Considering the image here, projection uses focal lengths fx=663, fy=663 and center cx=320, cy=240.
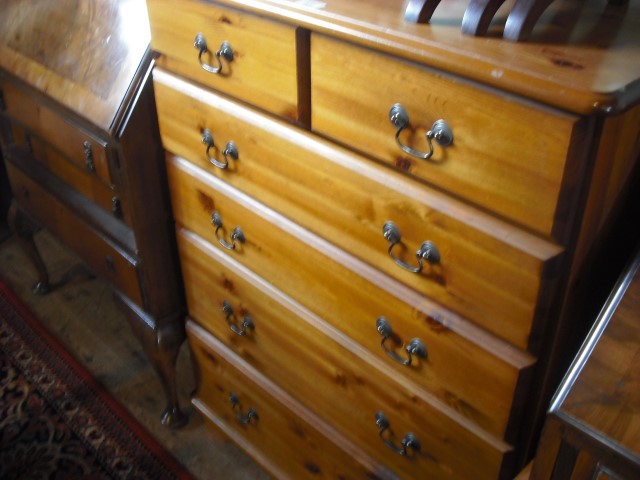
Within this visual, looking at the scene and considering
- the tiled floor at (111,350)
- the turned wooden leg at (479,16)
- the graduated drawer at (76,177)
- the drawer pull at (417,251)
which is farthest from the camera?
the tiled floor at (111,350)

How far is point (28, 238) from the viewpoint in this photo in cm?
200

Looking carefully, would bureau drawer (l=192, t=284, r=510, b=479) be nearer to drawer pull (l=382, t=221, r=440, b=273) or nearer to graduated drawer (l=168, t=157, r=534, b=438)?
graduated drawer (l=168, t=157, r=534, b=438)

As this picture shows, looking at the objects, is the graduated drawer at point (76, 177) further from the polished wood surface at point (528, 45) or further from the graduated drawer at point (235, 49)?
the polished wood surface at point (528, 45)

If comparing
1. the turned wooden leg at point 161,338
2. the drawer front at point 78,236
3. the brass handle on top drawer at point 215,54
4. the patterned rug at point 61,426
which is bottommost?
the patterned rug at point 61,426

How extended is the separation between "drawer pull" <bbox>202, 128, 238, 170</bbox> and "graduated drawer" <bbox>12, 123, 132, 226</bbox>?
0.28 metres

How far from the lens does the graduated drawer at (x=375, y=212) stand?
0.80 m

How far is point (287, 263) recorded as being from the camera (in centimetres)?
113

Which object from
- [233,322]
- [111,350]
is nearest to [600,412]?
[233,322]

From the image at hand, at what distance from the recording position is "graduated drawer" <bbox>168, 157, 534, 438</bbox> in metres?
0.89

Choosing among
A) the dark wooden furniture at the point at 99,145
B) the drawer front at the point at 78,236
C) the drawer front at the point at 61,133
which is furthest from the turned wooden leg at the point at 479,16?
the drawer front at the point at 78,236

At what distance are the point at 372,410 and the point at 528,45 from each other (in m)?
0.65

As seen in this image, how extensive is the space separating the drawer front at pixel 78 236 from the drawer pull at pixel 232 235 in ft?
0.92

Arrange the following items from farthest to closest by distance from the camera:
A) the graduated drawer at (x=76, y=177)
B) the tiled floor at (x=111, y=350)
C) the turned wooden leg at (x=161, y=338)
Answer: the tiled floor at (x=111, y=350)
the turned wooden leg at (x=161, y=338)
the graduated drawer at (x=76, y=177)

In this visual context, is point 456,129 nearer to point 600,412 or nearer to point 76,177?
point 600,412
